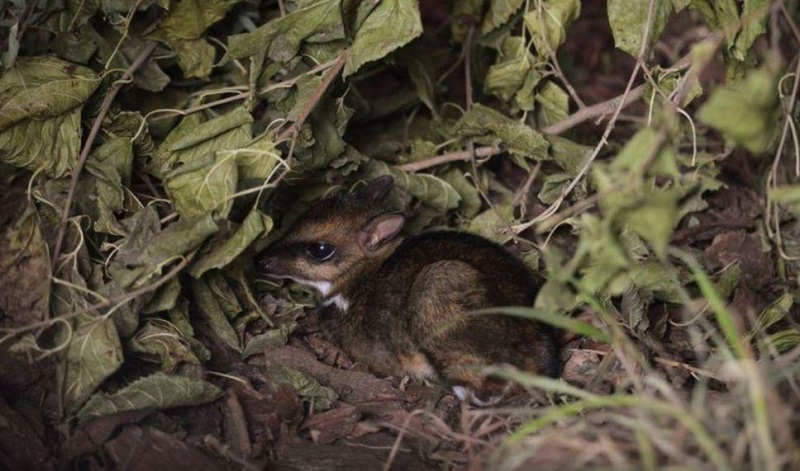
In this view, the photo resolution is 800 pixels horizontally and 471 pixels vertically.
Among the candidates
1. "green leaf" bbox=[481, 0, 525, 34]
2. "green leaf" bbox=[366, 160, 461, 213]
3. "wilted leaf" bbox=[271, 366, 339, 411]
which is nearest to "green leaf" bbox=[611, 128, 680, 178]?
"wilted leaf" bbox=[271, 366, 339, 411]

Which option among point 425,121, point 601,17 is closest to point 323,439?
→ point 425,121

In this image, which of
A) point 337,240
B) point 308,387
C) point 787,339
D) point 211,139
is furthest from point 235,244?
point 787,339

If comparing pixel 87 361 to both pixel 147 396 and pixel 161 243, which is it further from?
pixel 161 243

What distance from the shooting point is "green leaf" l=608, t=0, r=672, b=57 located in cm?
557

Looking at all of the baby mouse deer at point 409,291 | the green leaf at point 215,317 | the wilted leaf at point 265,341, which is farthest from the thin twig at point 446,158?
the green leaf at point 215,317

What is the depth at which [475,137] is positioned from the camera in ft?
21.0

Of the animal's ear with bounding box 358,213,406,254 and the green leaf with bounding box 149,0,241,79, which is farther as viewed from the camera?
the animal's ear with bounding box 358,213,406,254

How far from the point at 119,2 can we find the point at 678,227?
3766 millimetres

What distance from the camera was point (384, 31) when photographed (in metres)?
5.42

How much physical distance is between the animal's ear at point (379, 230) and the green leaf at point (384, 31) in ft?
3.08

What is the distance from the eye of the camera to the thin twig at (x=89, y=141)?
524 cm

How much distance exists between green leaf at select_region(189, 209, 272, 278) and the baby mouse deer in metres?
0.76

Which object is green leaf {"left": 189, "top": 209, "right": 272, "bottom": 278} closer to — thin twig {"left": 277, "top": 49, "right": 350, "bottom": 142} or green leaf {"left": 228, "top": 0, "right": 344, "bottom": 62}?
thin twig {"left": 277, "top": 49, "right": 350, "bottom": 142}

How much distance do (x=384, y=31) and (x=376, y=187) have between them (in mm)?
1044
